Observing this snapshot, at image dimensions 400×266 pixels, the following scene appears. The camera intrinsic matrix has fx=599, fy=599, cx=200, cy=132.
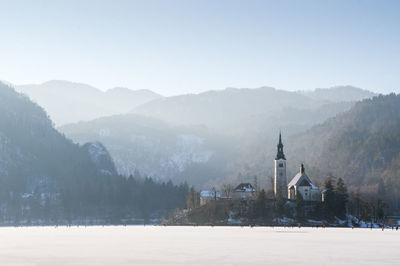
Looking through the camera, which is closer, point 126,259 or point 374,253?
point 126,259

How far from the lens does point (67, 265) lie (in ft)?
213

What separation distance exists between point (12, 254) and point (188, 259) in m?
24.8

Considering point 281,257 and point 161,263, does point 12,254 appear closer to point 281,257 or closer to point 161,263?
point 161,263

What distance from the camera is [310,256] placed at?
75.2 m

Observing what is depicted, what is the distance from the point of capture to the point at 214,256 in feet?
246

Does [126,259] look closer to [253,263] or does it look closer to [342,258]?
[253,263]

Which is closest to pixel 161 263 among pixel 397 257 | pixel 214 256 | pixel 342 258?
pixel 214 256

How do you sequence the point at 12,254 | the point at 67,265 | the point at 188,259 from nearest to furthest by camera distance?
the point at 67,265, the point at 188,259, the point at 12,254

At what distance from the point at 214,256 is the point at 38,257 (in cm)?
2204

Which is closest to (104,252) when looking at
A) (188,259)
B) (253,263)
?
(188,259)

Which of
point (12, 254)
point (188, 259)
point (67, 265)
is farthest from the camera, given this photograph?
point (12, 254)

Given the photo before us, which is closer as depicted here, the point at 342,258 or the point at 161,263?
the point at 161,263

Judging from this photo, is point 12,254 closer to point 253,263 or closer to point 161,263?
point 161,263

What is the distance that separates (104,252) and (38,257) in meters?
9.85
